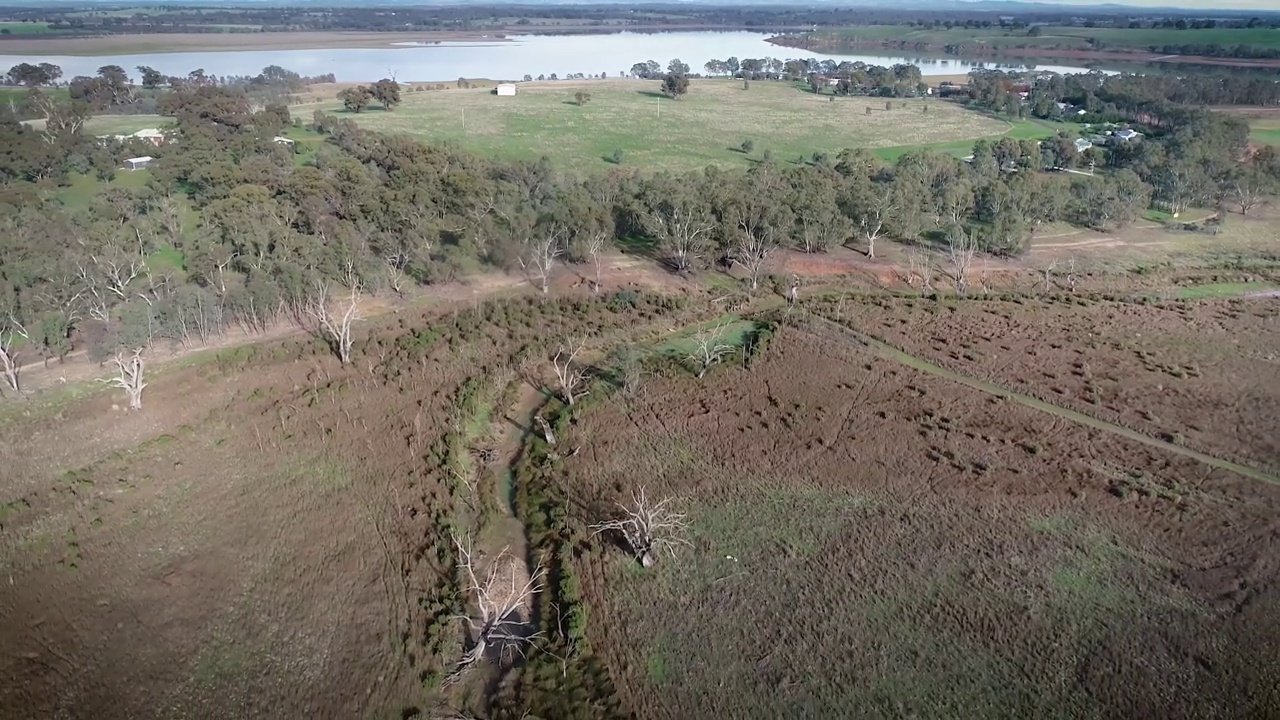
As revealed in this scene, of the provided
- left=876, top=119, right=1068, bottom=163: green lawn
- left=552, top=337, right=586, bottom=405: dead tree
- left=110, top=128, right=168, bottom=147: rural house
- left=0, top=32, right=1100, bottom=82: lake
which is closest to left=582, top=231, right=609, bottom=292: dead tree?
left=552, top=337, right=586, bottom=405: dead tree

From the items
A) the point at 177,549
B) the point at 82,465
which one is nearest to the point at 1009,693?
the point at 177,549

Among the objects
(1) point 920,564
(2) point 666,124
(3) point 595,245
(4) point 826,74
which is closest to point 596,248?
(3) point 595,245

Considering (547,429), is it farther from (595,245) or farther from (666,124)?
(666,124)

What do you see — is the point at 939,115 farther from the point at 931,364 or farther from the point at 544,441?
the point at 544,441

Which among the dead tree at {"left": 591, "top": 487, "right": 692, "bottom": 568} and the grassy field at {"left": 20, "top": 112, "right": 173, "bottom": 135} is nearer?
the dead tree at {"left": 591, "top": 487, "right": 692, "bottom": 568}

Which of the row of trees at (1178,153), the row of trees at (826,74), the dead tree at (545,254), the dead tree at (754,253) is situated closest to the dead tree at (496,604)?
the dead tree at (545,254)

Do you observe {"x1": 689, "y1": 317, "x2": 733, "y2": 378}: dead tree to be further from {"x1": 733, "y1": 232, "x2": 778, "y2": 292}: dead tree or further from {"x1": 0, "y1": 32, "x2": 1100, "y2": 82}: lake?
{"x1": 0, "y1": 32, "x2": 1100, "y2": 82}: lake
